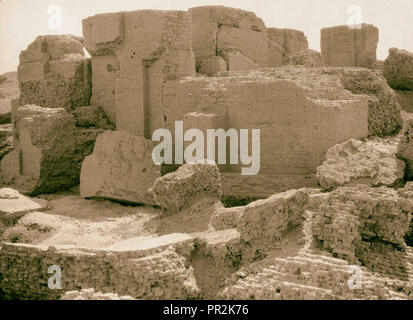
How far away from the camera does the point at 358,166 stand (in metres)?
9.66

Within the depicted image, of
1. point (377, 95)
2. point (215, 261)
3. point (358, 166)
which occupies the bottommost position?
point (215, 261)

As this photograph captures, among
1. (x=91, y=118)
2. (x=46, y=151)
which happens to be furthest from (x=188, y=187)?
(x=91, y=118)

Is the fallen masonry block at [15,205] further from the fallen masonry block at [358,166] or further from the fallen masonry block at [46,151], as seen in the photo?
the fallen masonry block at [358,166]

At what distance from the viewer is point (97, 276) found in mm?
7984

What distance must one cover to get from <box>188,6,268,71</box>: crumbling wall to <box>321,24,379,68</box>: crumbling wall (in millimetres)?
2083

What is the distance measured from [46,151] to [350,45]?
8296 millimetres

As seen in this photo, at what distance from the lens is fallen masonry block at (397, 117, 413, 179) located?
33.0 ft

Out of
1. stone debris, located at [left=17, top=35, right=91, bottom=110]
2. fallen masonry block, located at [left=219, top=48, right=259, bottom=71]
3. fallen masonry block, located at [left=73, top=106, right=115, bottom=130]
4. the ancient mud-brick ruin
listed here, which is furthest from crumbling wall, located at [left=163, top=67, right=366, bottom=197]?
stone debris, located at [left=17, top=35, right=91, bottom=110]

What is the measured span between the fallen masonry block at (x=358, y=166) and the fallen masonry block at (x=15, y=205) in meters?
5.44

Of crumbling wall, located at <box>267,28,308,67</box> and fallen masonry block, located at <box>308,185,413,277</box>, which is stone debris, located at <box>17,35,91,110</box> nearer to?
crumbling wall, located at <box>267,28,308,67</box>

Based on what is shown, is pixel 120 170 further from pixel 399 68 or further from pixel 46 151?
pixel 399 68

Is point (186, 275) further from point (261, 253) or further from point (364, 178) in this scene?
point (364, 178)

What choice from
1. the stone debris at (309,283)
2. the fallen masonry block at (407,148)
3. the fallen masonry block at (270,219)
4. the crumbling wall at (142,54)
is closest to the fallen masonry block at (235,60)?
the crumbling wall at (142,54)
